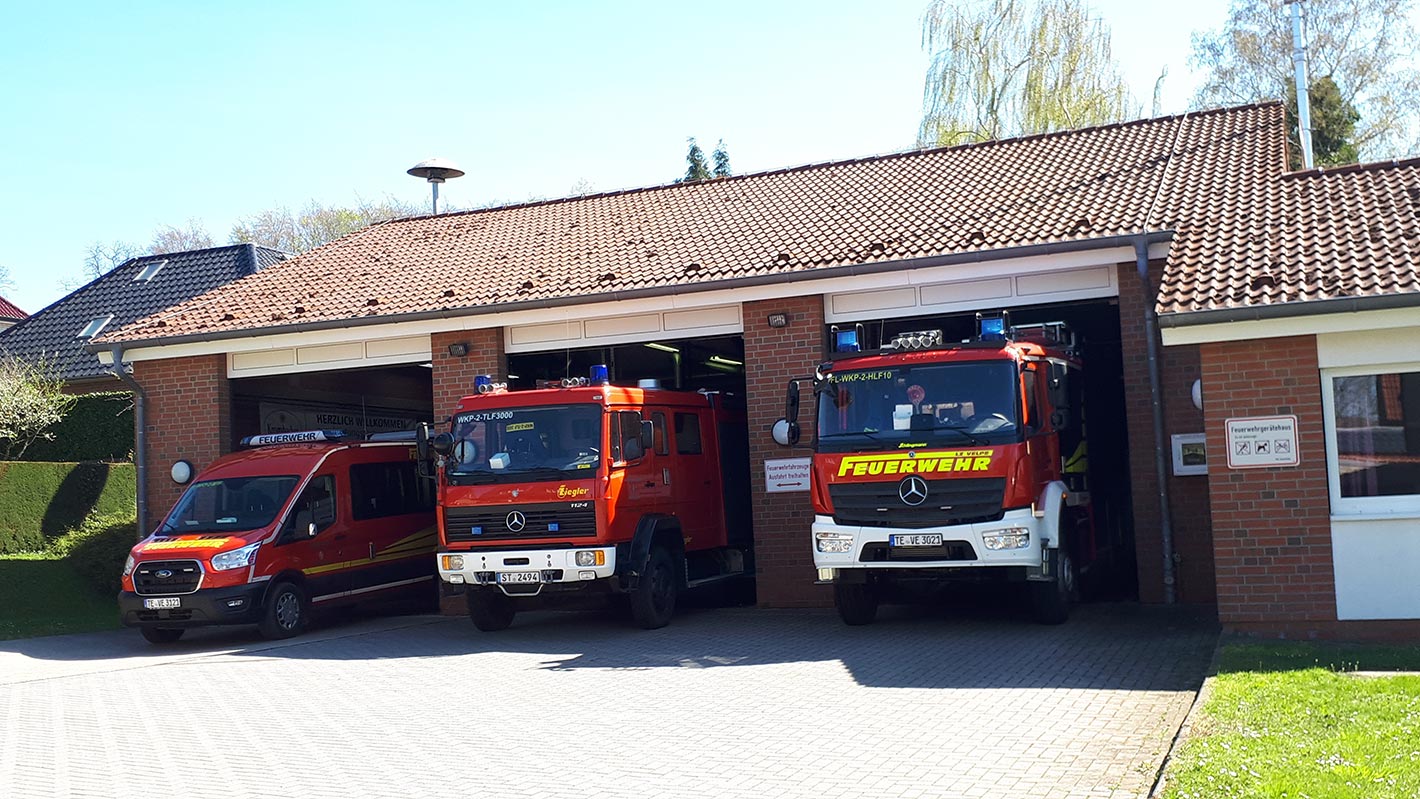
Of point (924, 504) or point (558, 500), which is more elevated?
point (558, 500)

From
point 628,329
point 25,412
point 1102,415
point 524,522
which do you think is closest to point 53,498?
point 25,412

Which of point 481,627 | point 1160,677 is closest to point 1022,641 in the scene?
point 1160,677

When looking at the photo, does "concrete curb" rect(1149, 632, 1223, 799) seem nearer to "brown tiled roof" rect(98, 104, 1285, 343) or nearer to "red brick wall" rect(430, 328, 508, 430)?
"brown tiled roof" rect(98, 104, 1285, 343)

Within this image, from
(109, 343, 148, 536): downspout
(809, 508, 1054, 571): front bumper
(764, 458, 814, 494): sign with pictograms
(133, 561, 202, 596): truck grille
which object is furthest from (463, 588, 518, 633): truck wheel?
(109, 343, 148, 536): downspout

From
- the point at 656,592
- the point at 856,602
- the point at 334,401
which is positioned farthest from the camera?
the point at 334,401

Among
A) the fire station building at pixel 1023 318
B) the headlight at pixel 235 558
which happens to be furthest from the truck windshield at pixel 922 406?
the headlight at pixel 235 558

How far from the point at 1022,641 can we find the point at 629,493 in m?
4.38

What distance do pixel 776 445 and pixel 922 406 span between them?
141 inches

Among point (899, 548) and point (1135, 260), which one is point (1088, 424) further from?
point (899, 548)

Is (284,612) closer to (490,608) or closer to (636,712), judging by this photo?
(490,608)

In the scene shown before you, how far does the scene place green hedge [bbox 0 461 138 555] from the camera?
22.3m

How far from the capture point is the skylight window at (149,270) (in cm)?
3591

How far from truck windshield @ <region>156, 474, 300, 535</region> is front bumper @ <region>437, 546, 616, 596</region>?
9.86 feet

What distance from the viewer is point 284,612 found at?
15234 millimetres
